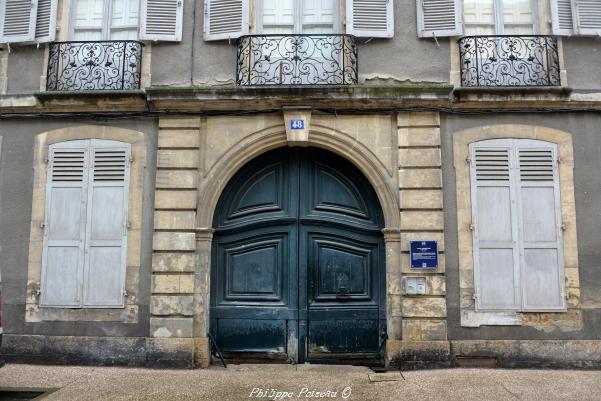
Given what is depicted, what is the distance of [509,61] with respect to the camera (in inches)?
296

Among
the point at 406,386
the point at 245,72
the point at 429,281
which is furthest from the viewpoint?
the point at 245,72

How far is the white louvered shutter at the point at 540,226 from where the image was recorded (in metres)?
6.99

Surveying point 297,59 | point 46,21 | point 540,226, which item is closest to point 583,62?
point 540,226

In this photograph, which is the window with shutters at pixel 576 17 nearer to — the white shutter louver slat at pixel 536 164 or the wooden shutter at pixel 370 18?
the white shutter louver slat at pixel 536 164

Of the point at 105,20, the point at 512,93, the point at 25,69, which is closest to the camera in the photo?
the point at 512,93

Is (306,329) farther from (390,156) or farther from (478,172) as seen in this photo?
(478,172)

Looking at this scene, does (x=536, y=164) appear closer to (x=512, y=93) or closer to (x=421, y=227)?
(x=512, y=93)

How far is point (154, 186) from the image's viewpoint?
7324mm

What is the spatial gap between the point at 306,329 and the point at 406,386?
68.4 inches

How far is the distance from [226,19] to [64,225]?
3.62 m

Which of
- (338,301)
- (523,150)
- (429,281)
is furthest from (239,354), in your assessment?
(523,150)

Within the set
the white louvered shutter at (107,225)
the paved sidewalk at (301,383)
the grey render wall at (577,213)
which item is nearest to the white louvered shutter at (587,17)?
the grey render wall at (577,213)

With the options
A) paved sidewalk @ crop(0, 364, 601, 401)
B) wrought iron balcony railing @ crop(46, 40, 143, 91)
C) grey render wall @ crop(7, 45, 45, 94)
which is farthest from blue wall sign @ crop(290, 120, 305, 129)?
grey render wall @ crop(7, 45, 45, 94)

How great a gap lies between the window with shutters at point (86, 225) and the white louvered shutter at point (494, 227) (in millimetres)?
4660
